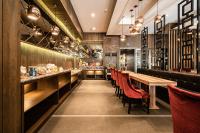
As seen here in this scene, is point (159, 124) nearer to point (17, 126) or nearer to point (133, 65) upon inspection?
point (17, 126)

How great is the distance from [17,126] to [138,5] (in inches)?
277

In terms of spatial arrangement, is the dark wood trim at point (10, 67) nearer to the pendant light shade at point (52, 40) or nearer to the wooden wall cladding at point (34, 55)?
the wooden wall cladding at point (34, 55)

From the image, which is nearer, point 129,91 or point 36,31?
point 129,91

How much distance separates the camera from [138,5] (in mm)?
8094

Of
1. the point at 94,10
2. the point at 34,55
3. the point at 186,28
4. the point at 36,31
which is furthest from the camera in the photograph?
the point at 94,10

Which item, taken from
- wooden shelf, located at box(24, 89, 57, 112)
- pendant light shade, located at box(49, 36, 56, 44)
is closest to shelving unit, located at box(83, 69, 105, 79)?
pendant light shade, located at box(49, 36, 56, 44)

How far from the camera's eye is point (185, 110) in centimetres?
143

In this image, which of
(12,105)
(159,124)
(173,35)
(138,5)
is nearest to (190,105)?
(12,105)

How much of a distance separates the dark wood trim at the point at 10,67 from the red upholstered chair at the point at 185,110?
6.24ft

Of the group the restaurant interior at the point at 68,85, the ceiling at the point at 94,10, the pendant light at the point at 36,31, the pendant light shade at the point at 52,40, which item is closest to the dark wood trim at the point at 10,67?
the restaurant interior at the point at 68,85

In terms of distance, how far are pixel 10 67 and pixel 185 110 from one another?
81.1 inches

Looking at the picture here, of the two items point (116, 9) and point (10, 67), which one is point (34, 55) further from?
point (116, 9)

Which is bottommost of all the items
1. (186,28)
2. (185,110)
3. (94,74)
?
(94,74)

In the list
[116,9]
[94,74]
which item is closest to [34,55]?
[116,9]
